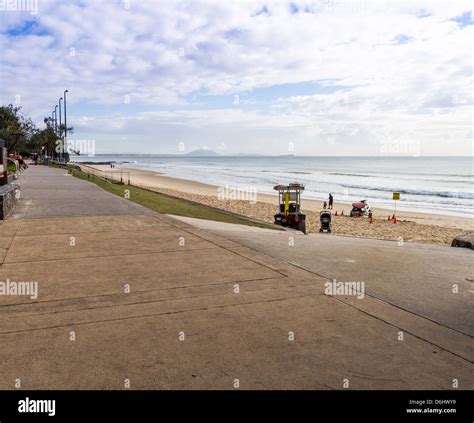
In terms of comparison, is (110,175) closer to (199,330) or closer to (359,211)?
(359,211)

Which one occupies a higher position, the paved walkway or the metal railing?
the metal railing

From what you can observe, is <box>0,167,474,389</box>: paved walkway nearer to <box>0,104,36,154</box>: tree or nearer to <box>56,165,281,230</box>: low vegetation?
<box>56,165,281,230</box>: low vegetation

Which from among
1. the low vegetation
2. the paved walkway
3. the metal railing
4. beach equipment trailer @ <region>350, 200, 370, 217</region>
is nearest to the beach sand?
beach equipment trailer @ <region>350, 200, 370, 217</region>

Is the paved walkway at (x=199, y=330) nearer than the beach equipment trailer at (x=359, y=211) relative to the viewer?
Yes

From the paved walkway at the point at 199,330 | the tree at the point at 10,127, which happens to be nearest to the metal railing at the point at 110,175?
the tree at the point at 10,127

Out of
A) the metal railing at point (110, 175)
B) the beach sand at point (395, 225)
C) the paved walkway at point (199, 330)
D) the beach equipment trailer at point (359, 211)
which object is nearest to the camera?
the paved walkway at point (199, 330)

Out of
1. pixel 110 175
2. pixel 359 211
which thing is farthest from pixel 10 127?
pixel 359 211

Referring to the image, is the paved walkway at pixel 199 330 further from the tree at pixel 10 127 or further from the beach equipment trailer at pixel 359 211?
the tree at pixel 10 127

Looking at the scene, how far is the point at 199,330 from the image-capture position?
4613mm

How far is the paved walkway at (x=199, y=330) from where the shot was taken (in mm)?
3709

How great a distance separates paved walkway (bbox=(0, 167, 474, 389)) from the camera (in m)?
3.71

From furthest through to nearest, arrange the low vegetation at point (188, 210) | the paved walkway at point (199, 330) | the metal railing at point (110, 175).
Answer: the metal railing at point (110, 175)
the low vegetation at point (188, 210)
the paved walkway at point (199, 330)
